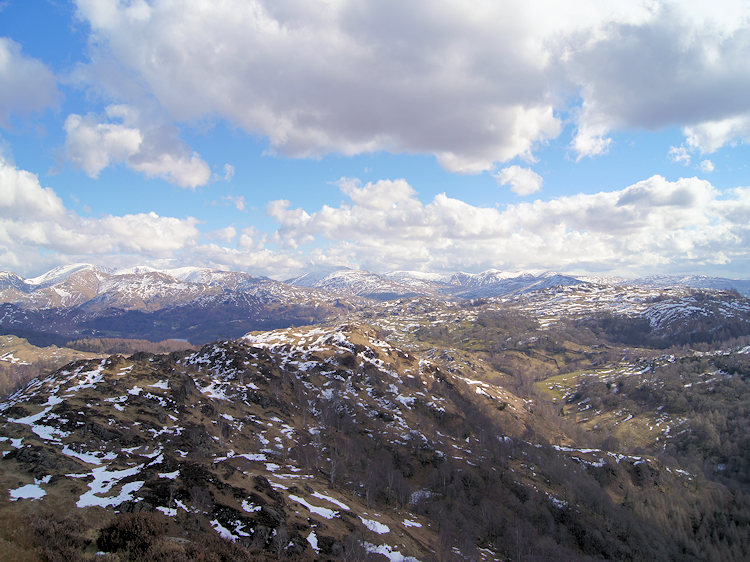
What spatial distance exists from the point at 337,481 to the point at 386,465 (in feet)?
104

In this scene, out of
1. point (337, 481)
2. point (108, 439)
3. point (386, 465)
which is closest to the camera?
point (108, 439)

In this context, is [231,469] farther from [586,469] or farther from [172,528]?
[586,469]

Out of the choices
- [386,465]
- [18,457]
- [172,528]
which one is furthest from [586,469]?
[18,457]

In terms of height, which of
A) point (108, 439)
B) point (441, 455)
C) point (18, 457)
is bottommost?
point (441, 455)

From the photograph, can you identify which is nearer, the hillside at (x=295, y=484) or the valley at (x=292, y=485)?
the valley at (x=292, y=485)

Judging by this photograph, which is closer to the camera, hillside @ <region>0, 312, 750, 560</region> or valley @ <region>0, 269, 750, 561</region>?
valley @ <region>0, 269, 750, 561</region>

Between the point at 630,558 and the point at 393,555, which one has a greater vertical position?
the point at 393,555

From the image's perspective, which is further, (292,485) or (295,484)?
(295,484)

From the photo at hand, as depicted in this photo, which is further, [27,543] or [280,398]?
[280,398]

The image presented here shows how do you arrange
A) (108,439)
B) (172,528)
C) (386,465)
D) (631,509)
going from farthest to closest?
(631,509)
(386,465)
(108,439)
(172,528)

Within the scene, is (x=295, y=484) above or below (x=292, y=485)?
below

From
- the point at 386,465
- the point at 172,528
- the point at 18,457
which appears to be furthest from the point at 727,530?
the point at 18,457

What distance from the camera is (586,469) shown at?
177 meters

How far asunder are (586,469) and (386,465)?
4119 inches
